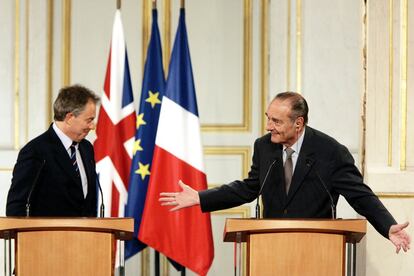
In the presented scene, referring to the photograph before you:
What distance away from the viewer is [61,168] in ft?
15.7

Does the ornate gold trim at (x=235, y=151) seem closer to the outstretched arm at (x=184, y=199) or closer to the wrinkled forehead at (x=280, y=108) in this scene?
the outstretched arm at (x=184, y=199)

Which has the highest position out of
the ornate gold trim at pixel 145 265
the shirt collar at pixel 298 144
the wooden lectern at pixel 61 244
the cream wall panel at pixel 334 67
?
the cream wall panel at pixel 334 67

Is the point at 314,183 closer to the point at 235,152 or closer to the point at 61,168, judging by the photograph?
the point at 61,168

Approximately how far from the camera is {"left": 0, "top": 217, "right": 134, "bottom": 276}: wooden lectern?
4125 mm

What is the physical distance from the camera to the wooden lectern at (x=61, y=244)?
4.12 meters

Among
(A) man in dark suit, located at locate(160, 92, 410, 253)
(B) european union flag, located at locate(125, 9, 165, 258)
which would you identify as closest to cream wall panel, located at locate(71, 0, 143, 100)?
(B) european union flag, located at locate(125, 9, 165, 258)

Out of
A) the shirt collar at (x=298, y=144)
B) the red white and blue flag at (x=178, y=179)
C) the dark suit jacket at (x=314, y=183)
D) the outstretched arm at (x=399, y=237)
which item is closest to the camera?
the outstretched arm at (x=399, y=237)

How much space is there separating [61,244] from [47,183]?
2.24 ft

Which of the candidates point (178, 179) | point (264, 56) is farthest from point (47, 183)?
point (264, 56)

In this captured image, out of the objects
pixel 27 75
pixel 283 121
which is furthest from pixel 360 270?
pixel 27 75

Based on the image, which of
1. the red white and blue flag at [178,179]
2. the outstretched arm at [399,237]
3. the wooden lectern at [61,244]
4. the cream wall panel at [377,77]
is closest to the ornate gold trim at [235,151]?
the red white and blue flag at [178,179]

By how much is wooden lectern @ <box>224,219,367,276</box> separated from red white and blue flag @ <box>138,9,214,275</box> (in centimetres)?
216

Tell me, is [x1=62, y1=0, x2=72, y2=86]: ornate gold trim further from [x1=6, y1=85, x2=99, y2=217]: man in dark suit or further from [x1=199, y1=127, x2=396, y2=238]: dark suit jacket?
[x1=199, y1=127, x2=396, y2=238]: dark suit jacket

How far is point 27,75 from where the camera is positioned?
680 cm
